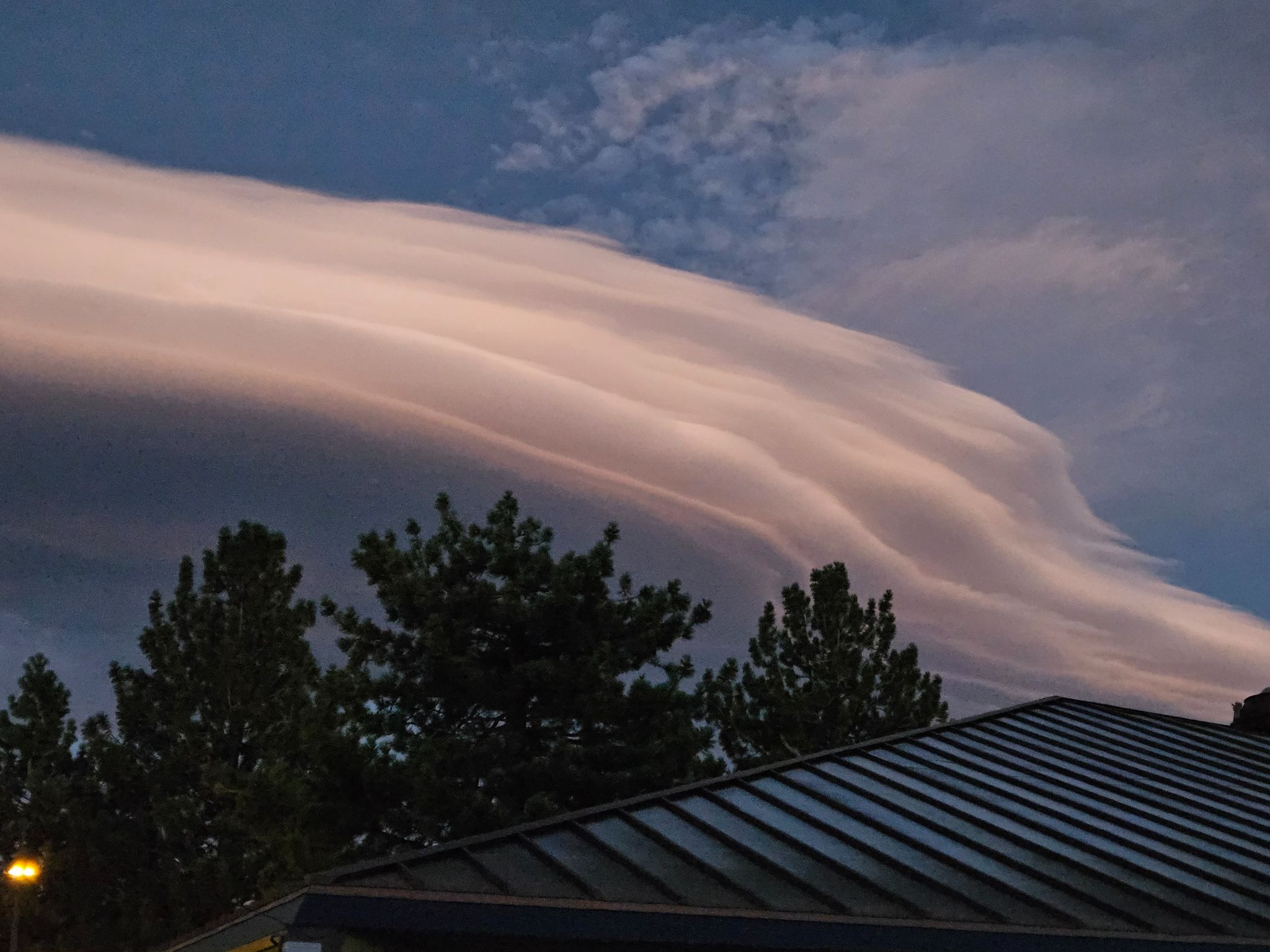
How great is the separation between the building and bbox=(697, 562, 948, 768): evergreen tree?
838 inches

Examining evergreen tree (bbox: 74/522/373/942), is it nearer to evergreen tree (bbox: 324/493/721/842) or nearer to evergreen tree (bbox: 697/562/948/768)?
evergreen tree (bbox: 324/493/721/842)

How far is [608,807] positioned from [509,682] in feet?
52.1

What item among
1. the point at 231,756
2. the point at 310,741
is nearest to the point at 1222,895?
the point at 310,741

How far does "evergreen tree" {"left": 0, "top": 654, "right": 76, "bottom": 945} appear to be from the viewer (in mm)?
33094

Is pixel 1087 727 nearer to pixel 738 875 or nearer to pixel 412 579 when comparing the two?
pixel 738 875

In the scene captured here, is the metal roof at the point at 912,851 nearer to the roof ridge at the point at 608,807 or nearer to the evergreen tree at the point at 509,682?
the roof ridge at the point at 608,807

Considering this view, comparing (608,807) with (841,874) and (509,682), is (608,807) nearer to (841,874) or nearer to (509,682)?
(841,874)

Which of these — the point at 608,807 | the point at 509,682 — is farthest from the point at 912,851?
the point at 509,682

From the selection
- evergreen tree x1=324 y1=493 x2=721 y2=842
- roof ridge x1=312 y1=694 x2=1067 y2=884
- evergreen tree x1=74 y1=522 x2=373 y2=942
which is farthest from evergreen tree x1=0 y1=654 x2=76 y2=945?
roof ridge x1=312 y1=694 x2=1067 y2=884

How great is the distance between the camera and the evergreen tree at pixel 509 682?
25.4 metres

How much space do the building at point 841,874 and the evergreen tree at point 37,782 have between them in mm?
26535

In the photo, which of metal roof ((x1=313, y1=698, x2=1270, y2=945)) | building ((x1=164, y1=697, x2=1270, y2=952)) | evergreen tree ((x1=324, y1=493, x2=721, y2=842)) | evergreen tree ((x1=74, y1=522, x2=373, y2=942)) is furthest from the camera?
evergreen tree ((x1=74, y1=522, x2=373, y2=942))

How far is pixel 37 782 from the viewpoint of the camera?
33531 mm

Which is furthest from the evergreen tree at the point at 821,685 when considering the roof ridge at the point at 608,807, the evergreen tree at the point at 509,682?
the roof ridge at the point at 608,807
